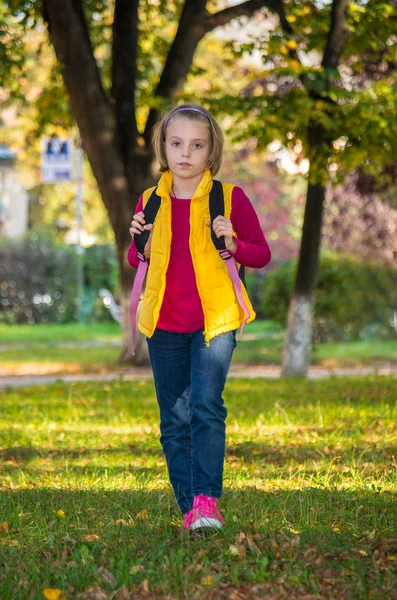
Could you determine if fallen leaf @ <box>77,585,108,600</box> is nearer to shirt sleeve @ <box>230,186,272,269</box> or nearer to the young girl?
the young girl

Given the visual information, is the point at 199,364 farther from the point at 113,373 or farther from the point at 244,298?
the point at 113,373

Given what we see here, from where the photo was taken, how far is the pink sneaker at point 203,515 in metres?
4.72

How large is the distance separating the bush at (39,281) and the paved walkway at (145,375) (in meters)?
11.7

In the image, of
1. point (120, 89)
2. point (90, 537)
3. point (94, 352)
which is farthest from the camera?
point (94, 352)

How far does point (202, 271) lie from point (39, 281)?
930 inches

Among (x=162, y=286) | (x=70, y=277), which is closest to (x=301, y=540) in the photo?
(x=162, y=286)

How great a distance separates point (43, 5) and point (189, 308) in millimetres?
9598

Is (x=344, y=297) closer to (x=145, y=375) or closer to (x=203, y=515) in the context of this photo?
(x=145, y=375)

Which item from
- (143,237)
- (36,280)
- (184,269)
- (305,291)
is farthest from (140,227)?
(36,280)

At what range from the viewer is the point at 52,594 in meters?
3.85

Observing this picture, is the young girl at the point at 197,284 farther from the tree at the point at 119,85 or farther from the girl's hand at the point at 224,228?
the tree at the point at 119,85

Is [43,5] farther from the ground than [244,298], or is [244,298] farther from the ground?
[43,5]

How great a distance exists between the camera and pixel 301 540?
4.57 m

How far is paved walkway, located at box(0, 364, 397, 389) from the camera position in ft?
45.0
